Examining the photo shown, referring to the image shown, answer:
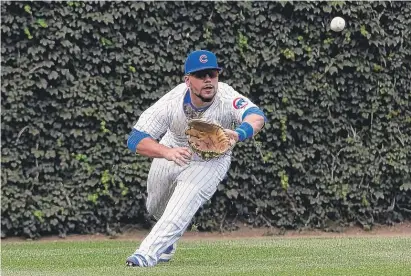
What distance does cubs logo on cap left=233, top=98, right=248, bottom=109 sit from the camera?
8.68 meters

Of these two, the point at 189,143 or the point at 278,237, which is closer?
the point at 189,143

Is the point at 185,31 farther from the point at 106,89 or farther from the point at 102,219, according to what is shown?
the point at 102,219

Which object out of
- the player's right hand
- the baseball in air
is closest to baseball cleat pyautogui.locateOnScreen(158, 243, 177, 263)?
the player's right hand

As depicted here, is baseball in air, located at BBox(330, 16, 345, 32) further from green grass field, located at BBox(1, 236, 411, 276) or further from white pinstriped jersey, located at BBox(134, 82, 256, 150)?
white pinstriped jersey, located at BBox(134, 82, 256, 150)

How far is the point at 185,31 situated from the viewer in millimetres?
13141

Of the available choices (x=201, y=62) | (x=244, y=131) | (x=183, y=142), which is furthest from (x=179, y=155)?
(x=183, y=142)

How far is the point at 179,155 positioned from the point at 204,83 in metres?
0.75

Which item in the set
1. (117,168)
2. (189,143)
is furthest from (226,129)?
(117,168)

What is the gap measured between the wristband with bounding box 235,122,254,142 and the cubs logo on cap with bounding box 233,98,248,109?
0.33 m

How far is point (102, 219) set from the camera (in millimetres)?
13164

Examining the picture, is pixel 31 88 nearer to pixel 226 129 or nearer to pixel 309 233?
pixel 309 233

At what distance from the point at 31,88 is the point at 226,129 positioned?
5041mm

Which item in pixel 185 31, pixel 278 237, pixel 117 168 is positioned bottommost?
pixel 278 237

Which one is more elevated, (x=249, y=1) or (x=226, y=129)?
(x=249, y=1)
